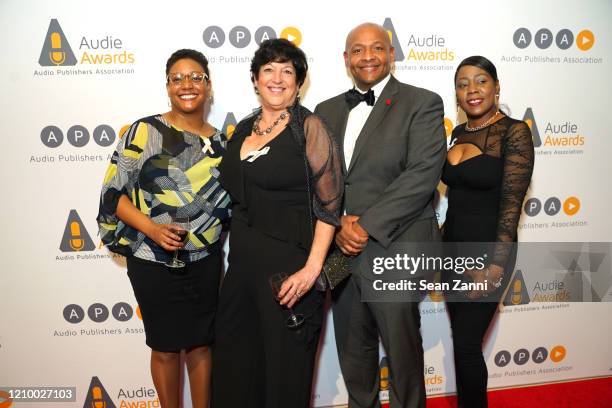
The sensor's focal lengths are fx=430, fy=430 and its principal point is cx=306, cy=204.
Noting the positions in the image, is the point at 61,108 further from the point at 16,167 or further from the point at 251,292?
the point at 251,292

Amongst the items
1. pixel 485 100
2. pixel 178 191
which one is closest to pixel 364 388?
pixel 178 191

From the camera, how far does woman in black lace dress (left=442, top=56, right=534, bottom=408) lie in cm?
199

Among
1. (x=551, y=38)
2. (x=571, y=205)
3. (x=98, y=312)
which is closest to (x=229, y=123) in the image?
(x=98, y=312)

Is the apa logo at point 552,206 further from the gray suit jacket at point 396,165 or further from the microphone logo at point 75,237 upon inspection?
the microphone logo at point 75,237

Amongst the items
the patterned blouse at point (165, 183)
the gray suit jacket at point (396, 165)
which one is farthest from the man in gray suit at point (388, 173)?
Answer: the patterned blouse at point (165, 183)

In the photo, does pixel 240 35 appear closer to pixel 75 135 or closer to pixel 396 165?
pixel 75 135

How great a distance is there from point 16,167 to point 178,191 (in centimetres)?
134

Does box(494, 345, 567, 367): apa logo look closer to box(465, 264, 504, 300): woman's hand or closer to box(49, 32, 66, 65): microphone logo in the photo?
box(465, 264, 504, 300): woman's hand

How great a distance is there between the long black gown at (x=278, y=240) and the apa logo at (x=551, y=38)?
1.86 metres

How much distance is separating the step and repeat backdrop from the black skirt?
0.80 m

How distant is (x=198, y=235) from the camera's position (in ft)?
6.70

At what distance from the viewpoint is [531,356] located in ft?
10.0

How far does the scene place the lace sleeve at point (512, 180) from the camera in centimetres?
197

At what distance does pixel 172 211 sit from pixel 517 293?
2.42 metres
